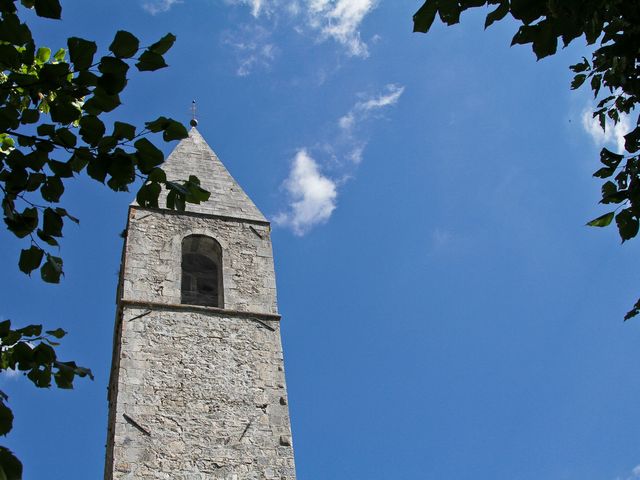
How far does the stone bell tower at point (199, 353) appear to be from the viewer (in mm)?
9266

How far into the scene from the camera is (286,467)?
30.9 ft

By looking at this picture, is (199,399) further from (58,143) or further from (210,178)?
(58,143)

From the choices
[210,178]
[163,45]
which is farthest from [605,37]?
[210,178]

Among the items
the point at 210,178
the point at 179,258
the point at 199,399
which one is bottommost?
the point at 199,399

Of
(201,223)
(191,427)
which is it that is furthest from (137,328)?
(201,223)

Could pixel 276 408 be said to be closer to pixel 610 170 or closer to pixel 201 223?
pixel 201 223

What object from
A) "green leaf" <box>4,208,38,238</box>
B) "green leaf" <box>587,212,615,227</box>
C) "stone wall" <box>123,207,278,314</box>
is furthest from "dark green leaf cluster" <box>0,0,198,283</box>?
"stone wall" <box>123,207,278,314</box>

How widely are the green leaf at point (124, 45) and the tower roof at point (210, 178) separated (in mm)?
9292

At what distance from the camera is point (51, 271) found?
10.9 feet

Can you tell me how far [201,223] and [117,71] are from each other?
9408mm

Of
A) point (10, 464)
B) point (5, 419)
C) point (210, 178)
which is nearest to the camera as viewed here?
point (10, 464)

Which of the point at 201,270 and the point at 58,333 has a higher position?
the point at 201,270

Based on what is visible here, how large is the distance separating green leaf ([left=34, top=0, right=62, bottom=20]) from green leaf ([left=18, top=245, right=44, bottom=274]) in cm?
92

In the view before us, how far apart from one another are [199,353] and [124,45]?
25.2 ft
